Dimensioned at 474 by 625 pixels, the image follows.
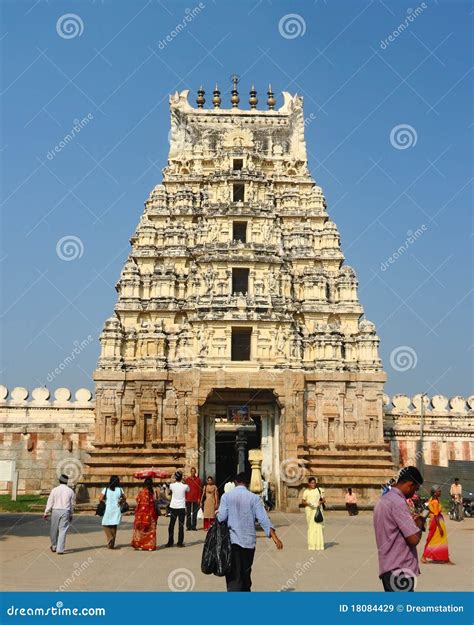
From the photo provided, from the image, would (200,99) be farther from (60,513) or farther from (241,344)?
(60,513)

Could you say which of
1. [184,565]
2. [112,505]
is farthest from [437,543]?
[112,505]

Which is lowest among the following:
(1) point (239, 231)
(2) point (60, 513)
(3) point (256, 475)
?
(2) point (60, 513)

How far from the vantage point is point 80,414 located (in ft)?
114

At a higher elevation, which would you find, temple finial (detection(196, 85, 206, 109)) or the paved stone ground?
temple finial (detection(196, 85, 206, 109))

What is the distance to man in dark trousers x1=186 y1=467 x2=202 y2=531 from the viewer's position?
2013 centimetres

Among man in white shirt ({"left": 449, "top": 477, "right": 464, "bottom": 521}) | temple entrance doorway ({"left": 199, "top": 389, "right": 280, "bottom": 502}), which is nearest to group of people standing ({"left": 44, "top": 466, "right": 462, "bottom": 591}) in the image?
man in white shirt ({"left": 449, "top": 477, "right": 464, "bottom": 521})

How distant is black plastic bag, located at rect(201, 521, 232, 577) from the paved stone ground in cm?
282

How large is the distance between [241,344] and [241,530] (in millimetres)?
22172

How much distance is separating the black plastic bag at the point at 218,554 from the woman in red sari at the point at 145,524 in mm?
7449

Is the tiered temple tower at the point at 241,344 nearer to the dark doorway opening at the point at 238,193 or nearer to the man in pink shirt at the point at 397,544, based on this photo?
the dark doorway opening at the point at 238,193

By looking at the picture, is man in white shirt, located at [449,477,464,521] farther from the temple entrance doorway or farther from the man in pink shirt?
the man in pink shirt

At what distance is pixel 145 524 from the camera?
A: 52.7ft

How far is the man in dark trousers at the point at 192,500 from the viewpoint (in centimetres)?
2013

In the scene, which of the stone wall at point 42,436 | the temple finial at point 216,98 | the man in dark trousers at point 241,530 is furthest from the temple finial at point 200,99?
the man in dark trousers at point 241,530
